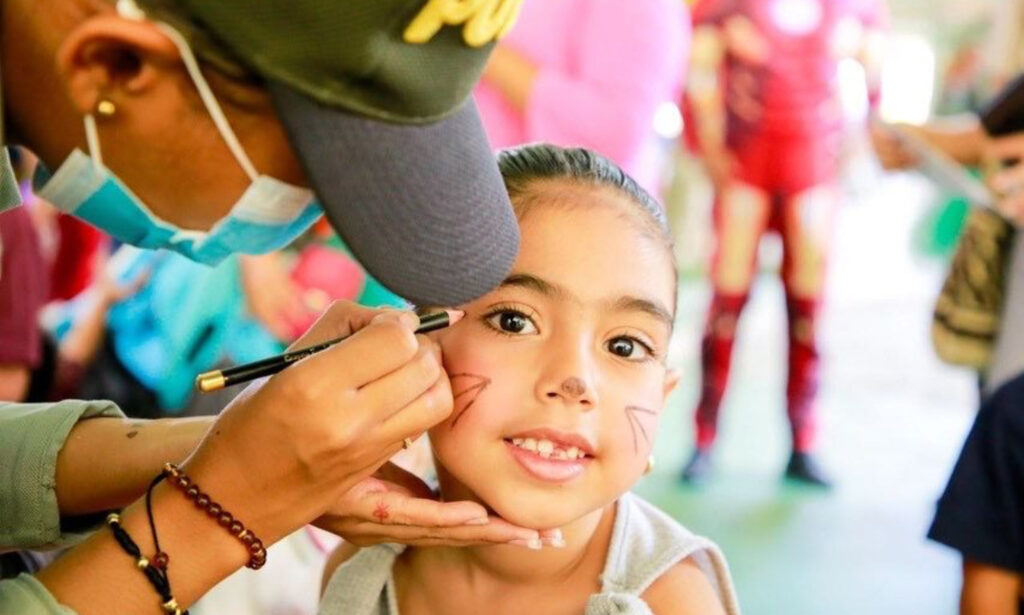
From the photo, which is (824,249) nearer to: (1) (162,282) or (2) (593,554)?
(1) (162,282)

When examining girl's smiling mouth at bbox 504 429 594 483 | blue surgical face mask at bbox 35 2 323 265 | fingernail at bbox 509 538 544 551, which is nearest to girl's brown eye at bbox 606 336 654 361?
girl's smiling mouth at bbox 504 429 594 483

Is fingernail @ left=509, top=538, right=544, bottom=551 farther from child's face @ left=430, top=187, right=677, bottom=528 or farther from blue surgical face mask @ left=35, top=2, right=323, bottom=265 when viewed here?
blue surgical face mask @ left=35, top=2, right=323, bottom=265

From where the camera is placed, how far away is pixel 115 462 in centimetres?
115

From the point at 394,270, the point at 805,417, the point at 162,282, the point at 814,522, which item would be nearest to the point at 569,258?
the point at 394,270

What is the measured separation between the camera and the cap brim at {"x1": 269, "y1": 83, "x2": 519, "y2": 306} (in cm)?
79

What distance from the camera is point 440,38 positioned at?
0.77 m

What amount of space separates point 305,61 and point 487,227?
0.22 meters

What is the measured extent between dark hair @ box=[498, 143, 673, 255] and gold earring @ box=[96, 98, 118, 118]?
462 mm

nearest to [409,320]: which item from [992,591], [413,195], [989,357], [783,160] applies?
[413,195]

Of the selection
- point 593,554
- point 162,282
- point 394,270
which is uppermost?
point 394,270

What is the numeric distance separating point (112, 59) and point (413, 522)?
52 centimetres

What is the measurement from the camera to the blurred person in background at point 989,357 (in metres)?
1.39

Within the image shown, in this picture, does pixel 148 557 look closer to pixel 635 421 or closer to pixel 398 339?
pixel 398 339

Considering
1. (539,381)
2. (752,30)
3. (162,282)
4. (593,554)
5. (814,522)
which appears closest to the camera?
(539,381)
